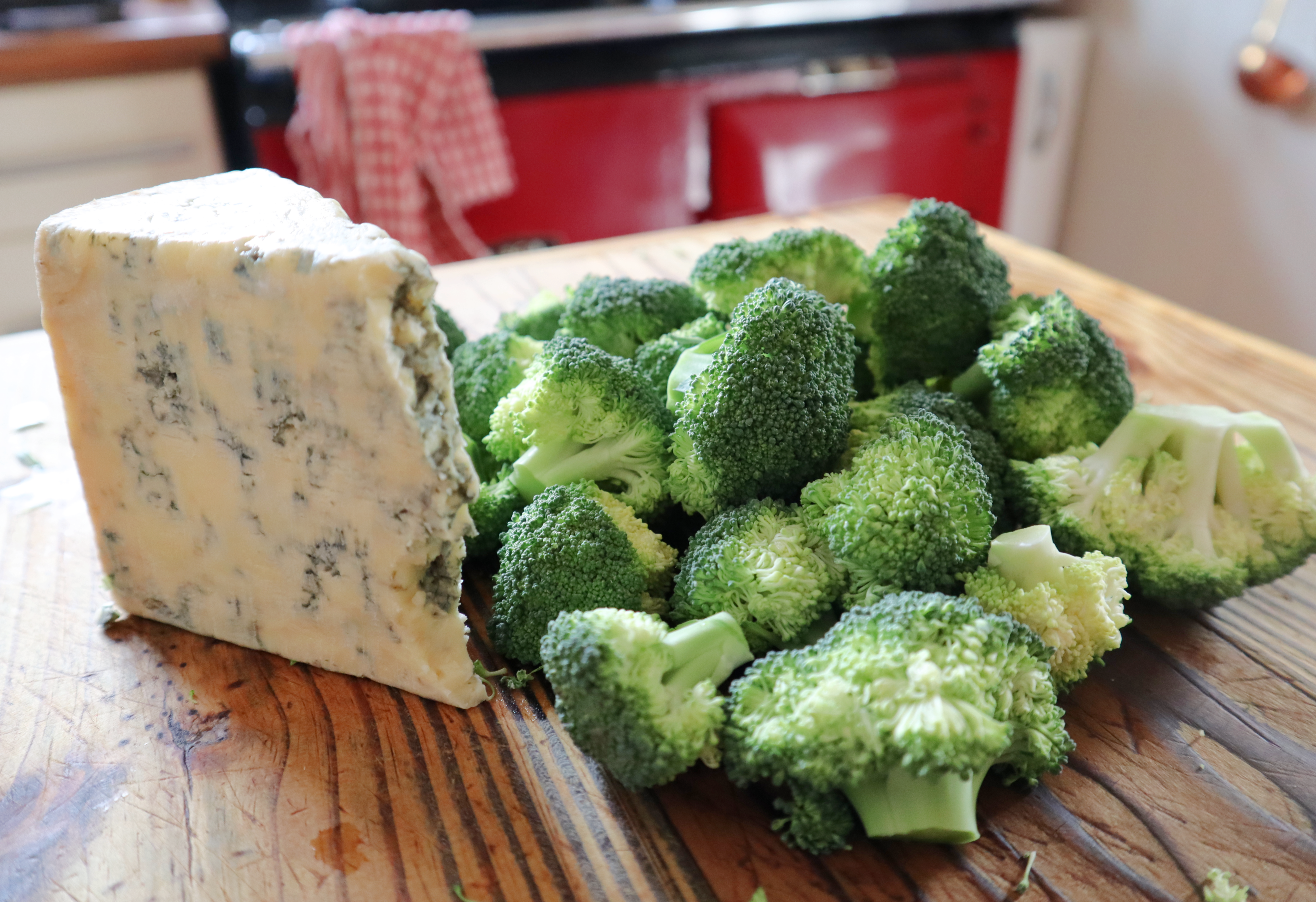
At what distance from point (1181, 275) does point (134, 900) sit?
366 cm

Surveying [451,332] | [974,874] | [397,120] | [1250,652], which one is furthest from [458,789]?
[397,120]

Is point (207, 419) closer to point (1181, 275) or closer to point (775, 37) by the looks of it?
point (775, 37)

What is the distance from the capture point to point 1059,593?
1.00m

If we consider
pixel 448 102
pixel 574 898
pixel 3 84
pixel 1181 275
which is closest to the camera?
pixel 574 898

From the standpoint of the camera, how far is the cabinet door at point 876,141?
9.85 feet

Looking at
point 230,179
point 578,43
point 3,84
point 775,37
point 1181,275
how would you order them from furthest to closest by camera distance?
1. point 1181,275
2. point 775,37
3. point 578,43
4. point 3,84
5. point 230,179

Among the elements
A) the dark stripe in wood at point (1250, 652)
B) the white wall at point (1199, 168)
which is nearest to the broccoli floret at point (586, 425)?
the dark stripe in wood at point (1250, 652)

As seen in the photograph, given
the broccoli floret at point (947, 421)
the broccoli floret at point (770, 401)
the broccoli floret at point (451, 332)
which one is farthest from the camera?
the broccoli floret at point (451, 332)

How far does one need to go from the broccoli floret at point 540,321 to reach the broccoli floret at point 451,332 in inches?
2.4

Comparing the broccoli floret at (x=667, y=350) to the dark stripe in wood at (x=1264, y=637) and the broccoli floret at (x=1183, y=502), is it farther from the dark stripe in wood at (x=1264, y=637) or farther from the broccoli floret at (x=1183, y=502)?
the dark stripe in wood at (x=1264, y=637)

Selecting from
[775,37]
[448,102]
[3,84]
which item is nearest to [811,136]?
[775,37]

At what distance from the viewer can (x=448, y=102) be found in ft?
8.68

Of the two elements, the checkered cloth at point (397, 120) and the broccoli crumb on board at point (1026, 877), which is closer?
the broccoli crumb on board at point (1026, 877)

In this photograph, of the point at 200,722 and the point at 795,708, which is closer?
the point at 795,708
